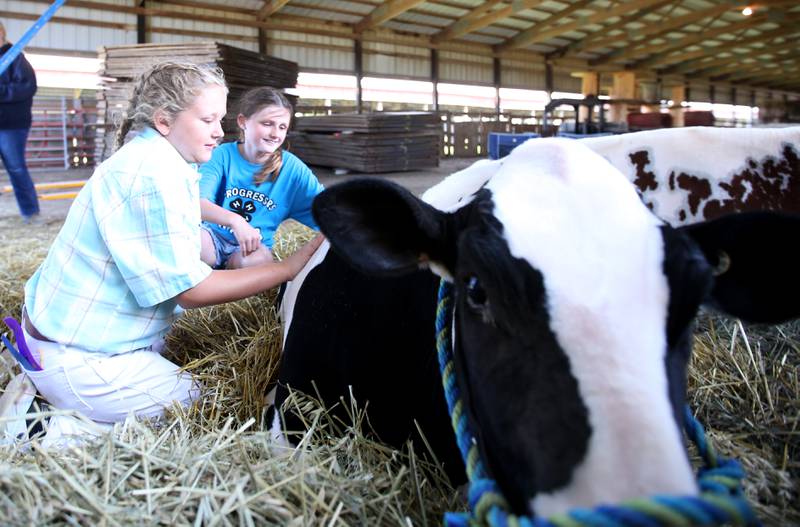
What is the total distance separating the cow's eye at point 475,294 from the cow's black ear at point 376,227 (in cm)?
22

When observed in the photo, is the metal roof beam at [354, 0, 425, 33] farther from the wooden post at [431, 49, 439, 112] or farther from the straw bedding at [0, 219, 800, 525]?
the straw bedding at [0, 219, 800, 525]

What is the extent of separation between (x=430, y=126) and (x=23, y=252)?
10748 mm

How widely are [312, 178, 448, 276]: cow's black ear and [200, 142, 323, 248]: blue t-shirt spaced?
76.2 inches

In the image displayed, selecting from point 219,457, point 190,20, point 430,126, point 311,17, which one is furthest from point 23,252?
point 311,17

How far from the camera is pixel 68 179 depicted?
522 inches

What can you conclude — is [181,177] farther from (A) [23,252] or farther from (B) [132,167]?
(A) [23,252]

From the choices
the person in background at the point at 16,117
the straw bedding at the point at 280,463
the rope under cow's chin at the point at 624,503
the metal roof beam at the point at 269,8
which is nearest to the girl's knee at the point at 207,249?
the straw bedding at the point at 280,463

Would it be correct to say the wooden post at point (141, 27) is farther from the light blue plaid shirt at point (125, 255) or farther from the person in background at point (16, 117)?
the light blue plaid shirt at point (125, 255)

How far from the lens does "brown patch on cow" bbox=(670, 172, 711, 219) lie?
3068 mm

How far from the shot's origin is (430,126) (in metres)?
14.7

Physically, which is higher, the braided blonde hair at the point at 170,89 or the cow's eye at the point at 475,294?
→ the braided blonde hair at the point at 170,89

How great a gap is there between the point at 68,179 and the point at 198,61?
16.8 ft

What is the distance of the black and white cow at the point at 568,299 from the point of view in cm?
111

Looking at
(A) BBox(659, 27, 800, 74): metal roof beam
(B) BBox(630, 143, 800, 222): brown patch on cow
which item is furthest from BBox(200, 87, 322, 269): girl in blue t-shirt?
(A) BBox(659, 27, 800, 74): metal roof beam
